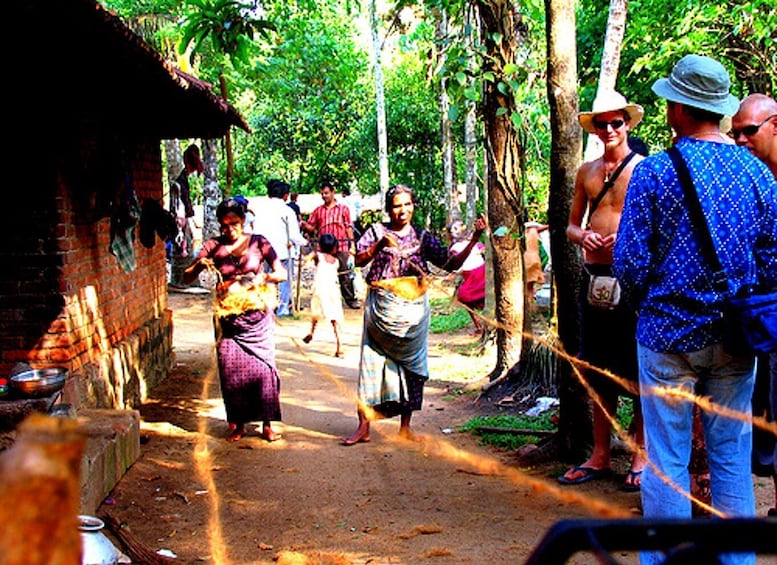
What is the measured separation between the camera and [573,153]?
17.5 feet

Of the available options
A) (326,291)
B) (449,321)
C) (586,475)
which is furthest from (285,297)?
(586,475)

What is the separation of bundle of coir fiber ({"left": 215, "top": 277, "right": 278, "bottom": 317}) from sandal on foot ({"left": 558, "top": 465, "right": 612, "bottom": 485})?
2.82 meters

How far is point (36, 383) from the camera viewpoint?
5090 millimetres

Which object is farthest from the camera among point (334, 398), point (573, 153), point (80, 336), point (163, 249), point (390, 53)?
point (390, 53)

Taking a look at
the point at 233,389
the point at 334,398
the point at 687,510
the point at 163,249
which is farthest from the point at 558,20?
the point at 163,249

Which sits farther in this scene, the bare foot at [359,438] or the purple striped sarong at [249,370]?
the purple striped sarong at [249,370]

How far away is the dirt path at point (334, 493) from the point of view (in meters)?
4.38

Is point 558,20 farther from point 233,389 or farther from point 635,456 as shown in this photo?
point 233,389

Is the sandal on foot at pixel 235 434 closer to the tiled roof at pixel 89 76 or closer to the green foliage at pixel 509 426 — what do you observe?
the green foliage at pixel 509 426

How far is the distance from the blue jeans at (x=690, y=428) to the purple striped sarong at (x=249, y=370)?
4.07 meters

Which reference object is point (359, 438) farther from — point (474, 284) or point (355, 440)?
point (474, 284)

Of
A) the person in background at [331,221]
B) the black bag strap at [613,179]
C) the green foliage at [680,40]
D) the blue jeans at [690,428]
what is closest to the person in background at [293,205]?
the person in background at [331,221]

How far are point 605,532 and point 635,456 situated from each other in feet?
12.9

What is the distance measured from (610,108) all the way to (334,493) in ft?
9.68
